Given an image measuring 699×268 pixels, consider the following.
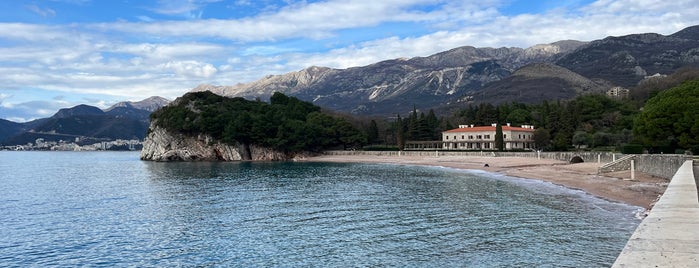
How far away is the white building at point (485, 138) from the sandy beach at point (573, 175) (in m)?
20.1

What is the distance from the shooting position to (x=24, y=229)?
2650 cm

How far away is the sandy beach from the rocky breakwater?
27372mm

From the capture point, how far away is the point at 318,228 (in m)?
25.7

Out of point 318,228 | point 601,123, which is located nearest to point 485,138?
point 601,123

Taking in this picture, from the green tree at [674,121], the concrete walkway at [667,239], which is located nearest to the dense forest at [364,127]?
the green tree at [674,121]

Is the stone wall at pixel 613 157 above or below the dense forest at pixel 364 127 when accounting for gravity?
below

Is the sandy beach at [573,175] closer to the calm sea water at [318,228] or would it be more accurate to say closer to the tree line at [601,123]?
the calm sea water at [318,228]

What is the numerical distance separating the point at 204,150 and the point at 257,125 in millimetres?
15942

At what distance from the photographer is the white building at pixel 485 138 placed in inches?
4473

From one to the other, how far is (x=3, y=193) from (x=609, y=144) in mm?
94190

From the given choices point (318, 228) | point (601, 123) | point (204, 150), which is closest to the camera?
point (318, 228)

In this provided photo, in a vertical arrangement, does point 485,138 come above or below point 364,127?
below

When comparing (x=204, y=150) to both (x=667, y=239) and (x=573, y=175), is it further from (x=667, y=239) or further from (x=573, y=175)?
(x=667, y=239)

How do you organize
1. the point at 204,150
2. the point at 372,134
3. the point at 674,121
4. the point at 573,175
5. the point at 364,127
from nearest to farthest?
the point at 573,175 → the point at 674,121 → the point at 204,150 → the point at 372,134 → the point at 364,127
